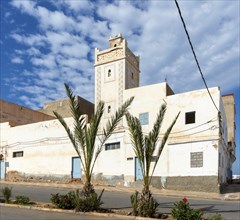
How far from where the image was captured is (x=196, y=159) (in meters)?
22.5

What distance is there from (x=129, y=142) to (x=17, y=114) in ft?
58.9

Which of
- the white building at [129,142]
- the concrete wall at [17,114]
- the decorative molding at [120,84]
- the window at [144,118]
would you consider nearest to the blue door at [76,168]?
the white building at [129,142]

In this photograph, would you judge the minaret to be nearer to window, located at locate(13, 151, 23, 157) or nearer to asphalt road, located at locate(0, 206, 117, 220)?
window, located at locate(13, 151, 23, 157)

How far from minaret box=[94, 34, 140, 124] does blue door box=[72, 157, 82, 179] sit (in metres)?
4.53

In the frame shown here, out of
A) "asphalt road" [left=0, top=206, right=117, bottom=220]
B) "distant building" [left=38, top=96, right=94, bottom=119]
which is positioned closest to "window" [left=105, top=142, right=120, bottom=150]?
"distant building" [left=38, top=96, right=94, bottom=119]

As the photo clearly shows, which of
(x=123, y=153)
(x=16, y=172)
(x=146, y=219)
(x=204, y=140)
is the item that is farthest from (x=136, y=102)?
(x=146, y=219)

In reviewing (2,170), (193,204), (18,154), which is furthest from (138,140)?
(2,170)

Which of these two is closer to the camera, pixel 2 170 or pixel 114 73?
pixel 114 73

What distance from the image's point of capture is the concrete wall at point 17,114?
3578cm

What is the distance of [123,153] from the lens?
25.6 m

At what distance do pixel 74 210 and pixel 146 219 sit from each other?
268cm

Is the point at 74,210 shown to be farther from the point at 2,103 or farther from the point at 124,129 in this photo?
the point at 2,103

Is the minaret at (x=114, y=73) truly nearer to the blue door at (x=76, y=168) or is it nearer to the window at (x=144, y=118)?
the window at (x=144, y=118)

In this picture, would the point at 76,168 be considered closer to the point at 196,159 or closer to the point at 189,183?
the point at 189,183
